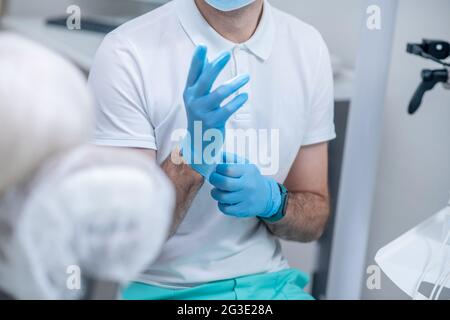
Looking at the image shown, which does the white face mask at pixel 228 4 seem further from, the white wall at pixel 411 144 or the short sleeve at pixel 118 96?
the white wall at pixel 411 144

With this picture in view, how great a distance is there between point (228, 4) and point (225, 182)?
31cm

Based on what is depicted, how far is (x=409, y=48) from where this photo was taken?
4.81 feet

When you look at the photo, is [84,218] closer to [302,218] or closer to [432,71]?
[302,218]

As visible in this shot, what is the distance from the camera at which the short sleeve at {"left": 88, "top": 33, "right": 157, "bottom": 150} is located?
4.06 feet

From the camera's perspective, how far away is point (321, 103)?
1.40 metres

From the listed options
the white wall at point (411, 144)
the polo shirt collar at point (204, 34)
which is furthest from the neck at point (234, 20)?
the white wall at point (411, 144)

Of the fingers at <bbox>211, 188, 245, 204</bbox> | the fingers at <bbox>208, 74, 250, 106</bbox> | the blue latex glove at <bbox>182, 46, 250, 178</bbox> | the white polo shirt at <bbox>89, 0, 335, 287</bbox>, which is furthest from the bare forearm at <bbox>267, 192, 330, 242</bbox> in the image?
the fingers at <bbox>208, 74, 250, 106</bbox>

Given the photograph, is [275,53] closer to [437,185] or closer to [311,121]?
[311,121]

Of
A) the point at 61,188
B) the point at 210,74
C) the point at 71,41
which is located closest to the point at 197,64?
the point at 210,74

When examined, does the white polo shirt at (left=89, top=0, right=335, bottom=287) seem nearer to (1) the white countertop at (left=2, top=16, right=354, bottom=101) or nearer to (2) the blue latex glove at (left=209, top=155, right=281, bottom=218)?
(2) the blue latex glove at (left=209, top=155, right=281, bottom=218)

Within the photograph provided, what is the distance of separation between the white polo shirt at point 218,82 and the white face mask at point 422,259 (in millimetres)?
267

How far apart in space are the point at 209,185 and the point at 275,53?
0.29 metres

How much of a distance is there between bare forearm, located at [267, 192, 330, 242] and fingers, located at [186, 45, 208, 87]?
1.33ft

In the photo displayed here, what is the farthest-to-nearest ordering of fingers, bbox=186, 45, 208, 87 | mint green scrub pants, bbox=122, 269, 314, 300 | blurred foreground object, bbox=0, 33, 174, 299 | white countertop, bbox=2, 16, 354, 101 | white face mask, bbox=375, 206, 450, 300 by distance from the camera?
white countertop, bbox=2, 16, 354, 101 < mint green scrub pants, bbox=122, 269, 314, 300 < white face mask, bbox=375, 206, 450, 300 < fingers, bbox=186, 45, 208, 87 < blurred foreground object, bbox=0, 33, 174, 299
